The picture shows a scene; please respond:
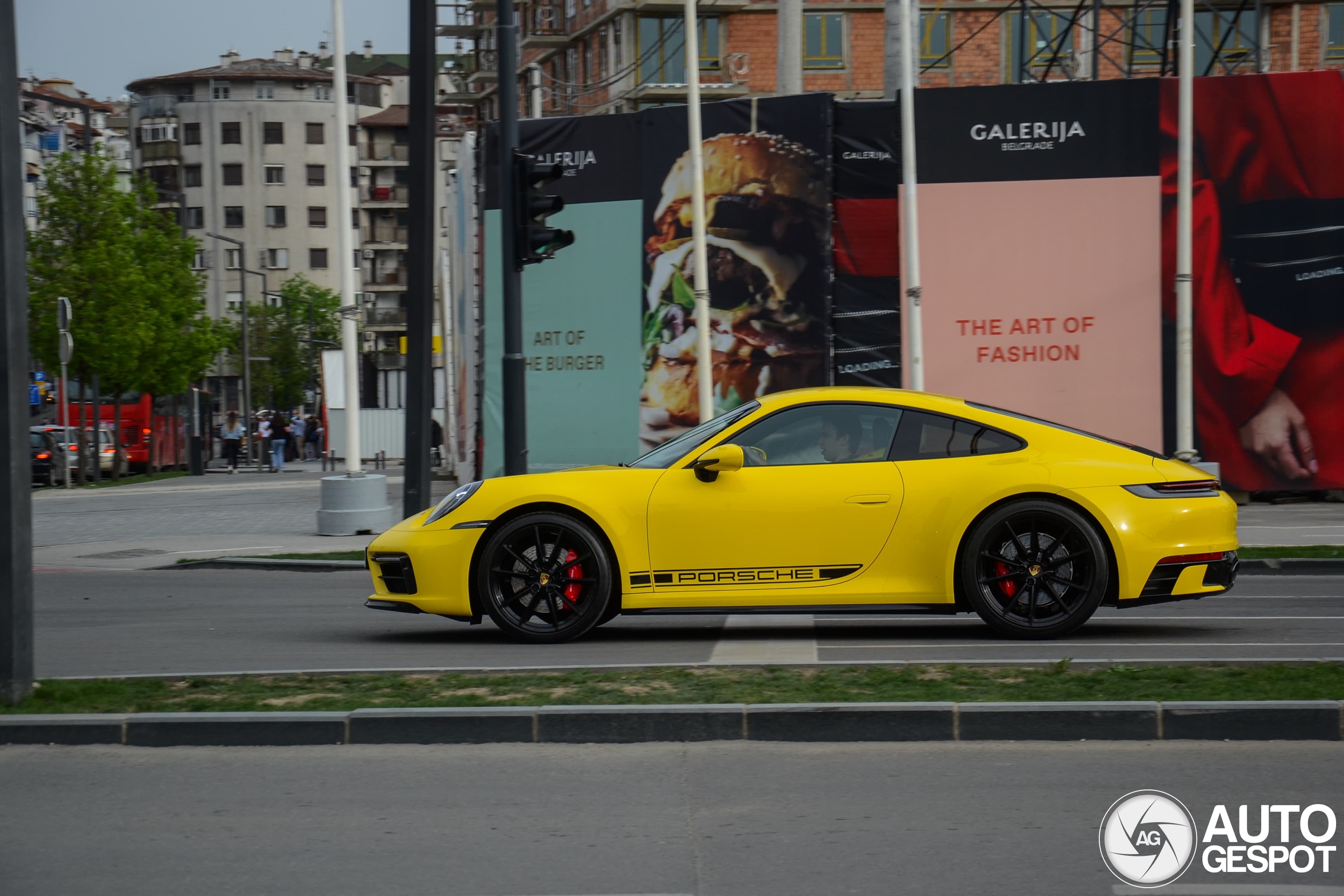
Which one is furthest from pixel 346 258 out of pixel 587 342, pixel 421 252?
pixel 587 342

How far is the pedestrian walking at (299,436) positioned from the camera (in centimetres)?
5375

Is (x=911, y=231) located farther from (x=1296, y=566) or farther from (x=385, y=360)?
(x=385, y=360)

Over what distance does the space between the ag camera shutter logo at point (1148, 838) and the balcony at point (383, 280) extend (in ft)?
323

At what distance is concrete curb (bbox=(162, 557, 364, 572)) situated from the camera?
13.9 meters

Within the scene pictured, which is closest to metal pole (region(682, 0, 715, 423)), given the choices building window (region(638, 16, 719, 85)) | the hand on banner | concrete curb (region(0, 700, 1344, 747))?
the hand on banner

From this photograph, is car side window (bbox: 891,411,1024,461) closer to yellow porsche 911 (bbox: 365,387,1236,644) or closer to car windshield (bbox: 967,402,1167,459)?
yellow porsche 911 (bbox: 365,387,1236,644)

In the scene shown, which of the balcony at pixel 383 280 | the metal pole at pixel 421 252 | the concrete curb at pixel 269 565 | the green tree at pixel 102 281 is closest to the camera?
the concrete curb at pixel 269 565

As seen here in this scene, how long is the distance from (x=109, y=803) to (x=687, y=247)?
1540 centimetres

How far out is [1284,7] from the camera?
6041 centimetres

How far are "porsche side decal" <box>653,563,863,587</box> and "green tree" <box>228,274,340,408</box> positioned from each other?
63.3 m

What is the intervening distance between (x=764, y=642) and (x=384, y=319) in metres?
89.8

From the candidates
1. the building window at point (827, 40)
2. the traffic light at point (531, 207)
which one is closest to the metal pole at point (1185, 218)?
the traffic light at point (531, 207)

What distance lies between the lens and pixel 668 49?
62.5m

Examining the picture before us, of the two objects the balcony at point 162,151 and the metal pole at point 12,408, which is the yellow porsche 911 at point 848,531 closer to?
the metal pole at point 12,408
